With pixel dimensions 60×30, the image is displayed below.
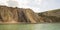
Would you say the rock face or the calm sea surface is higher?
the rock face

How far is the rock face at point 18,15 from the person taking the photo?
103 inches

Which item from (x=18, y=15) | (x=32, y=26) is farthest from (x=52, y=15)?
(x=18, y=15)

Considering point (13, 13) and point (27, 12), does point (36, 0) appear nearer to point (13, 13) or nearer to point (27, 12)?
point (27, 12)

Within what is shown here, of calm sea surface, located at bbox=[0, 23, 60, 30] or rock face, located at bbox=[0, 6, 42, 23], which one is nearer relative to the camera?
rock face, located at bbox=[0, 6, 42, 23]

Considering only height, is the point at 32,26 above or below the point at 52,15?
below

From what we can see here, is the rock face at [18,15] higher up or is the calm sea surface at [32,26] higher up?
the rock face at [18,15]

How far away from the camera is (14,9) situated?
268 cm

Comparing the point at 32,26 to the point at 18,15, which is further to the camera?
the point at 32,26

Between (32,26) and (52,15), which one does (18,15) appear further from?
(52,15)

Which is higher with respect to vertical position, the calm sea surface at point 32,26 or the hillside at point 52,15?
the hillside at point 52,15

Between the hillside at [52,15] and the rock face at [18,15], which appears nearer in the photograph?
the rock face at [18,15]

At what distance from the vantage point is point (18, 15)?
268cm

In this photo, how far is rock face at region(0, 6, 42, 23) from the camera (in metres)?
2.60

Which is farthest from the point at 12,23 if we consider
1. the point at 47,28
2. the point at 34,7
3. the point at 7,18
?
the point at 47,28
